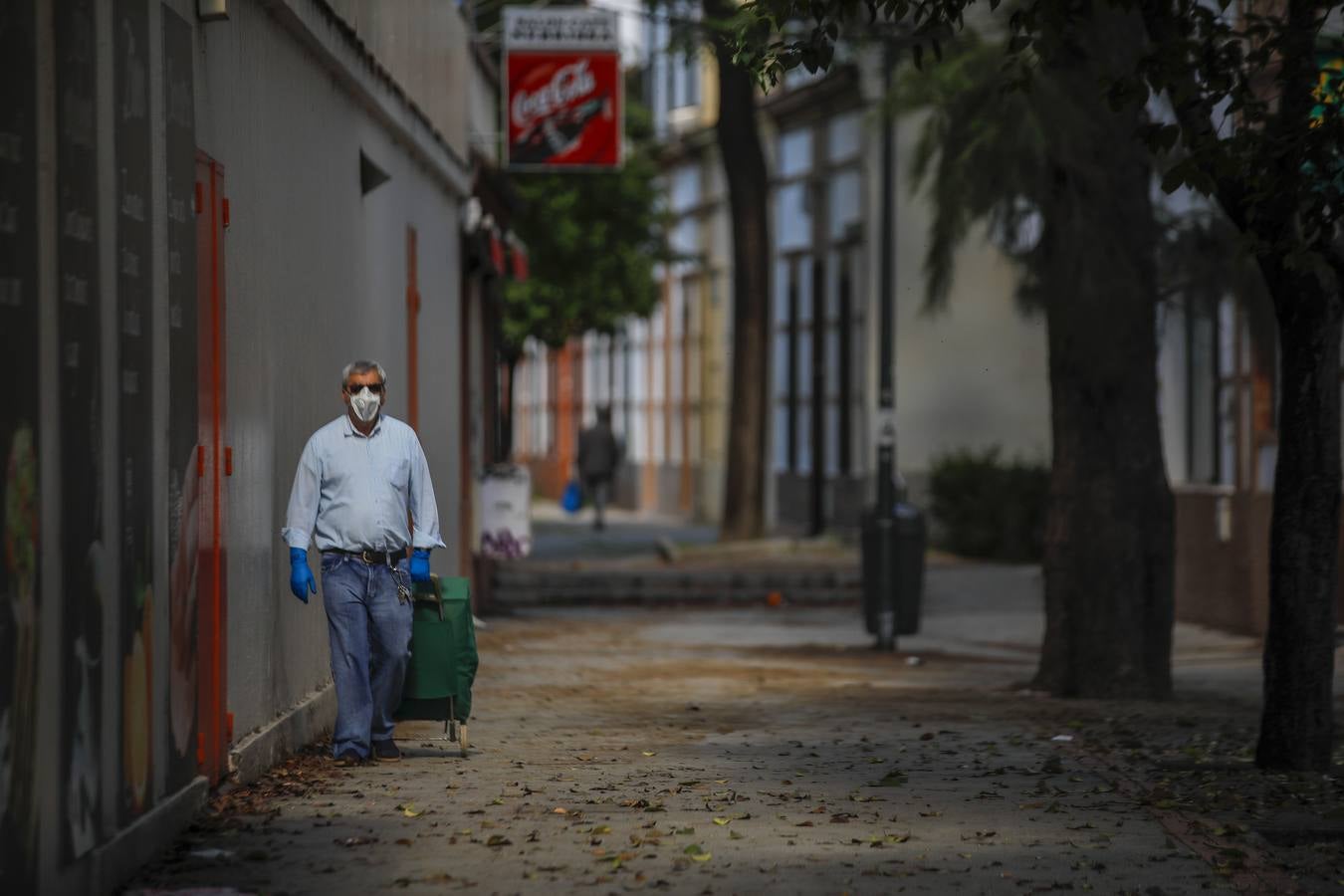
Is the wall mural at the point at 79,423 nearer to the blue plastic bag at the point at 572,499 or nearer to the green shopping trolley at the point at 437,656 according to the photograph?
Result: the green shopping trolley at the point at 437,656

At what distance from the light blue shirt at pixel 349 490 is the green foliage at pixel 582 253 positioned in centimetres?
2755

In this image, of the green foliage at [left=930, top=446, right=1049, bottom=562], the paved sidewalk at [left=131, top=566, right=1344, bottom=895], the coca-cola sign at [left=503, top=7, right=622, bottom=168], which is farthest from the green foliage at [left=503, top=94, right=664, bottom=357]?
the paved sidewalk at [left=131, top=566, right=1344, bottom=895]

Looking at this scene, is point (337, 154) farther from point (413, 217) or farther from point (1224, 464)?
point (1224, 464)

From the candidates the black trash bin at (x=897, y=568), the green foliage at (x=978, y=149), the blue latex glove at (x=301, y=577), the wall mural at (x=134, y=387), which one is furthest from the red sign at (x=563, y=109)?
the wall mural at (x=134, y=387)

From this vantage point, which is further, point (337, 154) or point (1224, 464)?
point (1224, 464)

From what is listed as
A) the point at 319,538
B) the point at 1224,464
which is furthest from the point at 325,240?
the point at 1224,464

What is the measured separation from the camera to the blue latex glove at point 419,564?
10.4 metres

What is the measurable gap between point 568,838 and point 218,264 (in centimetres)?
263

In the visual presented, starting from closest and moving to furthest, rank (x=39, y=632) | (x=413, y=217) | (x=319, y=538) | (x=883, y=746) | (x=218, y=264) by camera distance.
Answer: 1. (x=39, y=632)
2. (x=218, y=264)
3. (x=319, y=538)
4. (x=883, y=746)
5. (x=413, y=217)

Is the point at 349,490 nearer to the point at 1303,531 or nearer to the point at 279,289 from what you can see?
the point at 279,289

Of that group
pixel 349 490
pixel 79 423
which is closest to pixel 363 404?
pixel 349 490

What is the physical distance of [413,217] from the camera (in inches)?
648

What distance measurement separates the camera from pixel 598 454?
39531 millimetres

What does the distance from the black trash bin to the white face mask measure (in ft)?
31.5
